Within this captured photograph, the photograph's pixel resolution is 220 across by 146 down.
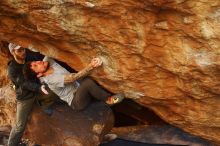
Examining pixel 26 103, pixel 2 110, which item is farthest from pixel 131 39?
pixel 2 110

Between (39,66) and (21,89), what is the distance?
663mm

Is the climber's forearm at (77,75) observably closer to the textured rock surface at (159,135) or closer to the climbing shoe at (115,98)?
the climbing shoe at (115,98)

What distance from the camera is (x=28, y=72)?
5633 mm

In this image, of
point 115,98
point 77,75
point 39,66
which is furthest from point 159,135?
point 39,66

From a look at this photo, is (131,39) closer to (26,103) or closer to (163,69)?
(163,69)

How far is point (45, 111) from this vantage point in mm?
6266

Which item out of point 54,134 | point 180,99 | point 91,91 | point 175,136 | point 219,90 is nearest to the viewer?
point 219,90

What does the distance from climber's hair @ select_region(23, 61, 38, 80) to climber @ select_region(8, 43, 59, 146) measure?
0.21ft

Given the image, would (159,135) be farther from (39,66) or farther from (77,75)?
(39,66)

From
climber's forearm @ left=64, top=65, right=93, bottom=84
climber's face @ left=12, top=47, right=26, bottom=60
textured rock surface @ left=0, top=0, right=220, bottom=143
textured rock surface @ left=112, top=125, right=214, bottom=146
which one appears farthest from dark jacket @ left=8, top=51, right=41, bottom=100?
textured rock surface @ left=112, top=125, right=214, bottom=146

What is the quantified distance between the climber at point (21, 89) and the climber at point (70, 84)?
116 mm

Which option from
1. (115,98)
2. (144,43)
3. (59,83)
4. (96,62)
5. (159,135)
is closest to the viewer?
(144,43)

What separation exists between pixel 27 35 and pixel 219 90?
2.63 m

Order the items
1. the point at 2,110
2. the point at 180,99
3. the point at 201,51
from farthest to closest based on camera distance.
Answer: the point at 2,110, the point at 180,99, the point at 201,51
